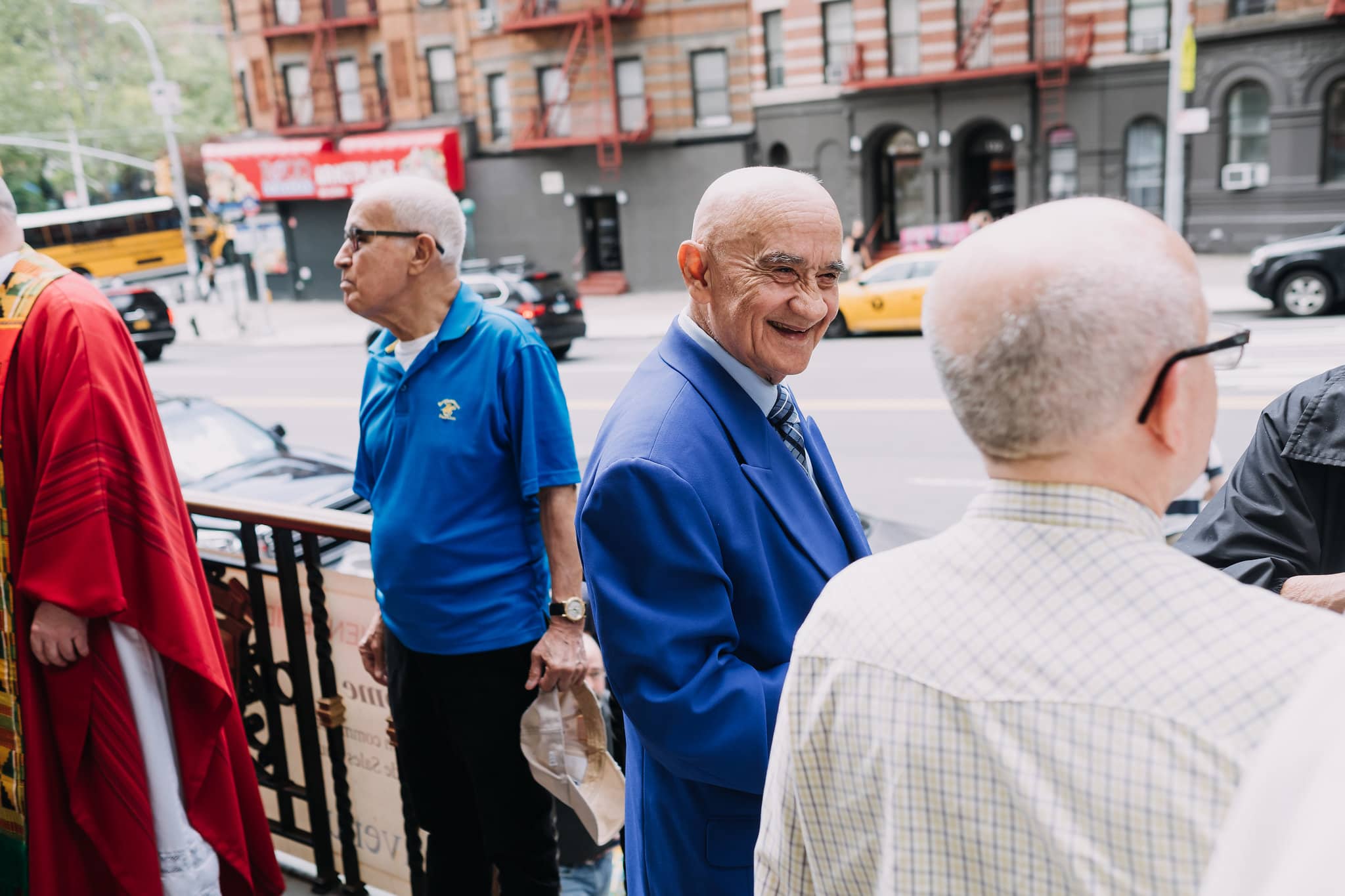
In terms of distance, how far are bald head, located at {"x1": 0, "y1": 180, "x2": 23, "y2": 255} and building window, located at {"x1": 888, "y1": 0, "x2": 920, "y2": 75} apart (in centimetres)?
2547

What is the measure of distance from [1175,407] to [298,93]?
37.0m

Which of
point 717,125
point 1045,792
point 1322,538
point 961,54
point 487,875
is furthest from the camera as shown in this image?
point 717,125

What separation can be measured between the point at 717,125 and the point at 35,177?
21.1 meters

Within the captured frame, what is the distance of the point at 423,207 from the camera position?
10.1ft

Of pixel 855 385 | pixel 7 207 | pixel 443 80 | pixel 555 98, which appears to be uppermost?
pixel 443 80

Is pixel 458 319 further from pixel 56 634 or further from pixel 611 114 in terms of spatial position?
pixel 611 114

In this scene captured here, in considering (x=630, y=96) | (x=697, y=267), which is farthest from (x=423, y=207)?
(x=630, y=96)

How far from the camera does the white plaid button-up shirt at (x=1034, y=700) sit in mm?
1018

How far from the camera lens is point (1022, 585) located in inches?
44.7

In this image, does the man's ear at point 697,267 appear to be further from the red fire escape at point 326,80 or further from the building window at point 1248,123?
the red fire escape at point 326,80

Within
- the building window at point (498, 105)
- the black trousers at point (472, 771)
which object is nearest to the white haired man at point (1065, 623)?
the black trousers at point (472, 771)

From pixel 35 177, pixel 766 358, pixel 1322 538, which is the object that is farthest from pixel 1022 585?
pixel 35 177

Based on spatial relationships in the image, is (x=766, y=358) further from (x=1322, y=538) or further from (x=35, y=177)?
(x=35, y=177)

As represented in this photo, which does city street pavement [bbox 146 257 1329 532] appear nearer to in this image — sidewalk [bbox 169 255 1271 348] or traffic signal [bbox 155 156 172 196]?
sidewalk [bbox 169 255 1271 348]
